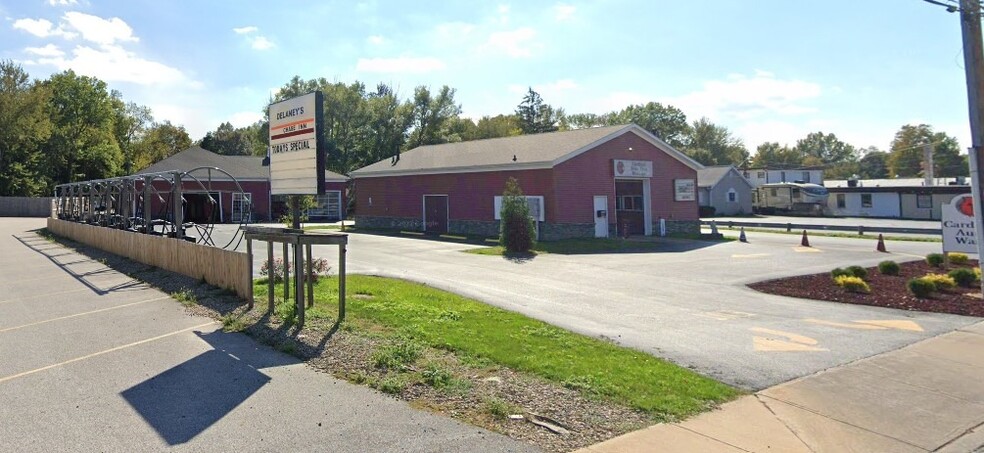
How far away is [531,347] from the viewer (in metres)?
8.08

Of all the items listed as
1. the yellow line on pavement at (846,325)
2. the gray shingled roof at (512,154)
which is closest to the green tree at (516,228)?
the gray shingled roof at (512,154)

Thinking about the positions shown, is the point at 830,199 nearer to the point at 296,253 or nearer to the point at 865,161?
the point at 296,253

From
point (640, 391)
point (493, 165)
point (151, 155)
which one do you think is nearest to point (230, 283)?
point (640, 391)

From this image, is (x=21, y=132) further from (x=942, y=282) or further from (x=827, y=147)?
(x=827, y=147)

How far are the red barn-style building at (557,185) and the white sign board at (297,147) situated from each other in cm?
1751

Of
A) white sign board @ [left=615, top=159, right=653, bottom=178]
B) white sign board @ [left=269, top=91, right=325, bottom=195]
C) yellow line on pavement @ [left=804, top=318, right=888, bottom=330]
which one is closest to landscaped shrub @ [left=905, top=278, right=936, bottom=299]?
Answer: yellow line on pavement @ [left=804, top=318, right=888, bottom=330]

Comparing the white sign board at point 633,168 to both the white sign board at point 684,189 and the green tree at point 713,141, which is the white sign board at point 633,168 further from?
the green tree at point 713,141

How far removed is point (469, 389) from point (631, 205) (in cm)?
2772

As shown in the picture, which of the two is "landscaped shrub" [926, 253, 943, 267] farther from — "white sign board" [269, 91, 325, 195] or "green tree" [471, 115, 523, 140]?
"green tree" [471, 115, 523, 140]

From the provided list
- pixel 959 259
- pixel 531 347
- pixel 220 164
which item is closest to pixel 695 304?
pixel 531 347

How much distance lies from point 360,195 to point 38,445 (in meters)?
35.5

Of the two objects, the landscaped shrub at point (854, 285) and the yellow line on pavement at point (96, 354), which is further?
the landscaped shrub at point (854, 285)

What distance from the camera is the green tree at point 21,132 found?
5644 cm

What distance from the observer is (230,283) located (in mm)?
11906
